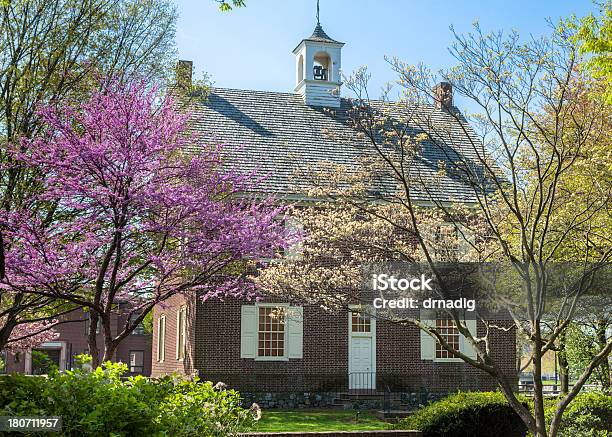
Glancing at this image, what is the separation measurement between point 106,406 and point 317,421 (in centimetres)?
1354

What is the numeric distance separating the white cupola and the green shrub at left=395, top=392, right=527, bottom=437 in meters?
17.2

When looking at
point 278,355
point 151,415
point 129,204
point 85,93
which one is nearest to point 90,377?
point 151,415

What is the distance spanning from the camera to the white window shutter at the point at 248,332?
23516 millimetres

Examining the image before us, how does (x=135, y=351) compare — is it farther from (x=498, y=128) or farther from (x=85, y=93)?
(x=498, y=128)

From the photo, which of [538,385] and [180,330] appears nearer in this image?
[538,385]

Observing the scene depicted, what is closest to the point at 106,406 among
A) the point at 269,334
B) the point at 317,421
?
the point at 317,421

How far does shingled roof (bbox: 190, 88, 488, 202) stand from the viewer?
1009 inches

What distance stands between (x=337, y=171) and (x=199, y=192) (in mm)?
2500

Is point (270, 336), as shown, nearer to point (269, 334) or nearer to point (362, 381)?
point (269, 334)

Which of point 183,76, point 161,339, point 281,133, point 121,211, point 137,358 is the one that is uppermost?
point 281,133

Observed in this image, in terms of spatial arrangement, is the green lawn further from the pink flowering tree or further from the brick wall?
the pink flowering tree

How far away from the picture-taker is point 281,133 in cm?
2783

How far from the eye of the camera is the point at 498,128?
11258 mm

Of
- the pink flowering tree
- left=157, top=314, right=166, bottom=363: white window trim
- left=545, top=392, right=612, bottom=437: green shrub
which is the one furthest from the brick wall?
left=545, top=392, right=612, bottom=437: green shrub
